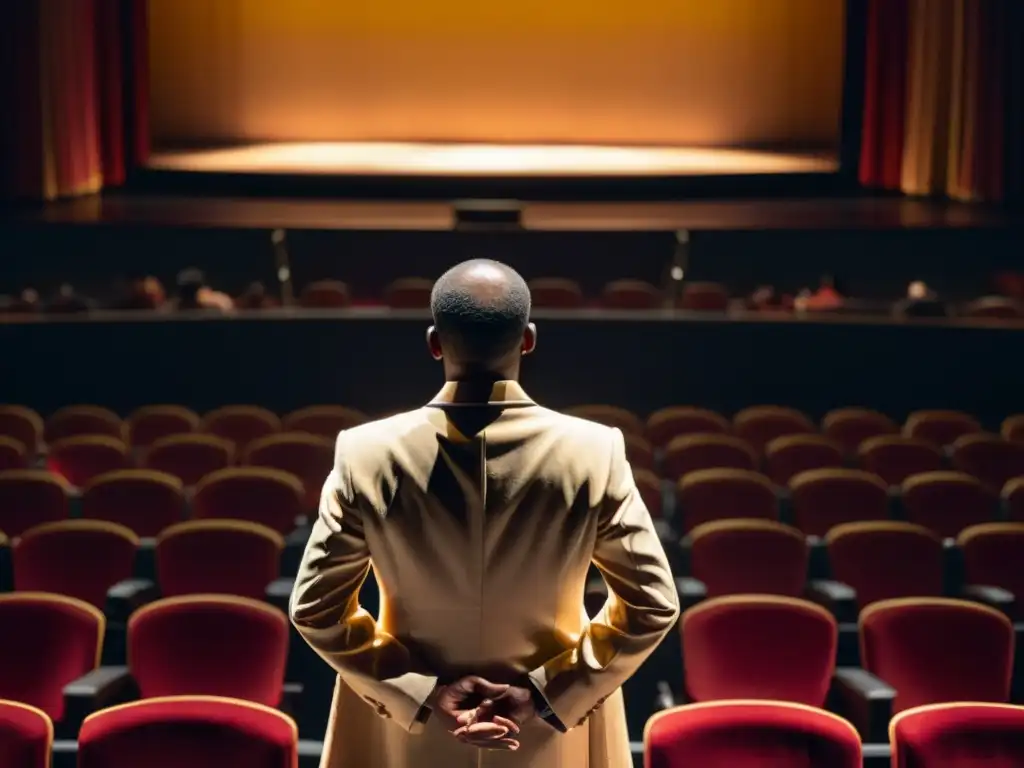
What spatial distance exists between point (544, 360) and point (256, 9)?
937 cm

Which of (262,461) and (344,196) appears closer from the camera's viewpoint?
(262,461)

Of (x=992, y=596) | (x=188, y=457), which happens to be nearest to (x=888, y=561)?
(x=992, y=596)

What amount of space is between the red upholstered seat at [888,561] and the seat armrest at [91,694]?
7.73ft

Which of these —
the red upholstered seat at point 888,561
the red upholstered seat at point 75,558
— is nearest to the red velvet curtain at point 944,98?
the red upholstered seat at point 888,561

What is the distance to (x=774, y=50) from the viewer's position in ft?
52.9

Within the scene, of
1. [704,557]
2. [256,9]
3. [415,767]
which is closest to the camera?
[415,767]

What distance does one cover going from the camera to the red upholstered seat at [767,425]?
7.02 meters

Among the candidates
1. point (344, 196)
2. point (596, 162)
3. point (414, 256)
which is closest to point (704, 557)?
point (414, 256)

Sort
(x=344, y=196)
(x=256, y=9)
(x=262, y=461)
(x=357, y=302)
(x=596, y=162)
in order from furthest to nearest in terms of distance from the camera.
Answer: (x=256, y=9)
(x=596, y=162)
(x=344, y=196)
(x=357, y=302)
(x=262, y=461)

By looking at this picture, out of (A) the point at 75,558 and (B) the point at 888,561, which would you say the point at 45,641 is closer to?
(A) the point at 75,558

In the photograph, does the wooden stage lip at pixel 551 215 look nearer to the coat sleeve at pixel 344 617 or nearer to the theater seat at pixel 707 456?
the theater seat at pixel 707 456

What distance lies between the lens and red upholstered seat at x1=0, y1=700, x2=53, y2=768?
2.73m

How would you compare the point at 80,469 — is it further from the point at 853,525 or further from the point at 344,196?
the point at 344,196

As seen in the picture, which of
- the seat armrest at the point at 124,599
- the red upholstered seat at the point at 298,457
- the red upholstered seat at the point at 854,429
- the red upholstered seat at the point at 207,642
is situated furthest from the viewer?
the red upholstered seat at the point at 854,429
